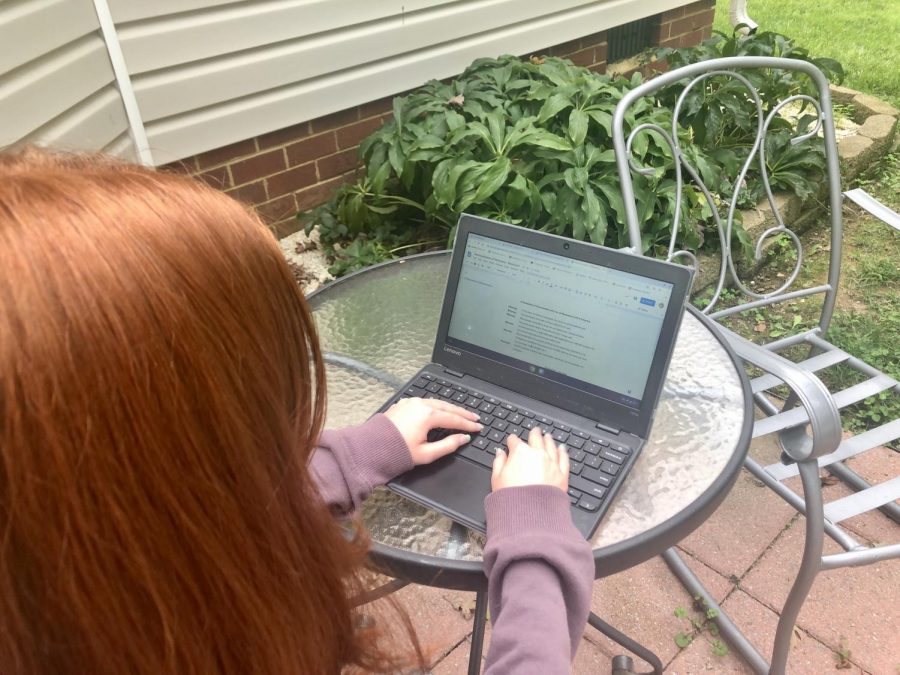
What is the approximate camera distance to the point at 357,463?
38.9 inches

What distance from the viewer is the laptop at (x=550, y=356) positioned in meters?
0.99

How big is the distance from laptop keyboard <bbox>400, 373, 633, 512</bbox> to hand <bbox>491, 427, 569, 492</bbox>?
3cm

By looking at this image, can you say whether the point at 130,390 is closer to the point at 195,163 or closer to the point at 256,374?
the point at 256,374

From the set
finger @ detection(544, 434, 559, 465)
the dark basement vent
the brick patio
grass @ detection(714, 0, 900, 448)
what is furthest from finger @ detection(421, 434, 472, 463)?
the dark basement vent

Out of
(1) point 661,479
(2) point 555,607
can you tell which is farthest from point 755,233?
(2) point 555,607

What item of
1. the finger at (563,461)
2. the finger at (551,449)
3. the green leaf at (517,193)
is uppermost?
the finger at (551,449)

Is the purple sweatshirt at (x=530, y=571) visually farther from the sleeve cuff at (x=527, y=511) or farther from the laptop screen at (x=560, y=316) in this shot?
the laptop screen at (x=560, y=316)

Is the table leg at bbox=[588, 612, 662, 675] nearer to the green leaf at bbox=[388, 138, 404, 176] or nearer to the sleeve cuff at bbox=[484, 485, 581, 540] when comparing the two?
the sleeve cuff at bbox=[484, 485, 581, 540]

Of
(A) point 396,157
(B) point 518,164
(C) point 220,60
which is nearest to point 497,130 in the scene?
(B) point 518,164

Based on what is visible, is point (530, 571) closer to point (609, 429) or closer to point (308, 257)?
point (609, 429)

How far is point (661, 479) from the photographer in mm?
1043

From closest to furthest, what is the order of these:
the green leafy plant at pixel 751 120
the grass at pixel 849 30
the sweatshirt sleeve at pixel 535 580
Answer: the sweatshirt sleeve at pixel 535 580
the green leafy plant at pixel 751 120
the grass at pixel 849 30

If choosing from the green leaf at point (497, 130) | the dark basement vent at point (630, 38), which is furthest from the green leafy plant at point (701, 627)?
the dark basement vent at point (630, 38)

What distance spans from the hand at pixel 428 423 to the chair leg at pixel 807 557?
2.06 feet
